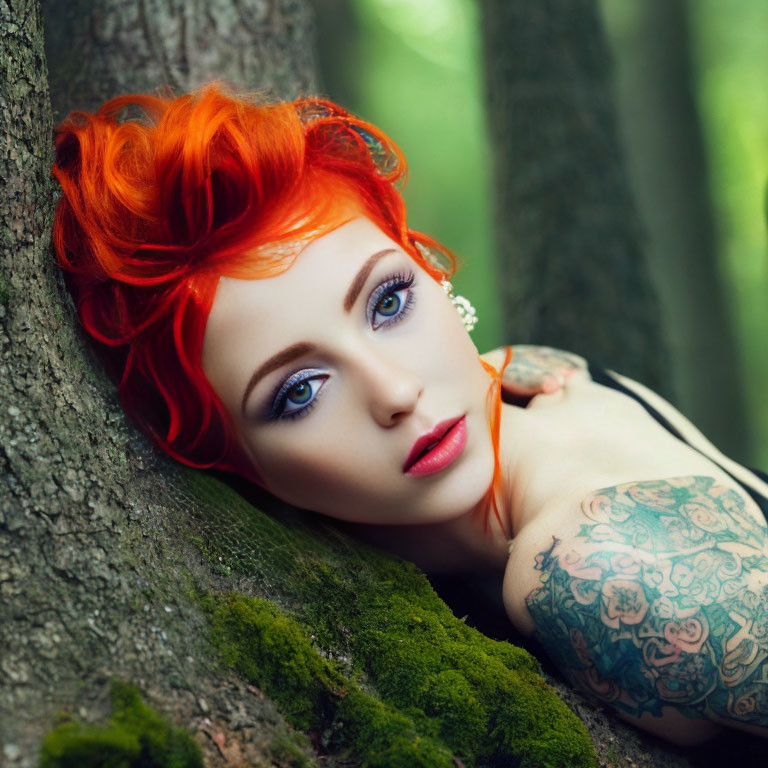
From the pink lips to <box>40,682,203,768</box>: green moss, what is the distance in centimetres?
87

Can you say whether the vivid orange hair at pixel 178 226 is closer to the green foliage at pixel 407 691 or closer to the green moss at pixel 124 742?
the green foliage at pixel 407 691

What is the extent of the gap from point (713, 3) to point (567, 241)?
473 cm

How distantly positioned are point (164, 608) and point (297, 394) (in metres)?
0.63

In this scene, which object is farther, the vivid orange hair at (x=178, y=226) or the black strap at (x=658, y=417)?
the black strap at (x=658, y=417)

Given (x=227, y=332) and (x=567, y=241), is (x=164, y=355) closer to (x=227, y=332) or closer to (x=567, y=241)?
(x=227, y=332)

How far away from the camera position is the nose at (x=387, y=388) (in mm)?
1953

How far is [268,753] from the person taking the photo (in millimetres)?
1531

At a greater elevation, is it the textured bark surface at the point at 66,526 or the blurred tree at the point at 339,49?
the blurred tree at the point at 339,49

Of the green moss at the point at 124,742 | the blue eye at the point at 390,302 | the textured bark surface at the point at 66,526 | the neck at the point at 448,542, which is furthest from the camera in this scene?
the neck at the point at 448,542

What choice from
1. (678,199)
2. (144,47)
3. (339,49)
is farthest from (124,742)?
(339,49)

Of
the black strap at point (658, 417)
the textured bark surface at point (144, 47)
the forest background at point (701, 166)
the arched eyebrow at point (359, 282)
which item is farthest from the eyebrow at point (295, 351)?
the forest background at point (701, 166)

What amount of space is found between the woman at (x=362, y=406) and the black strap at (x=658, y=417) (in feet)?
0.10

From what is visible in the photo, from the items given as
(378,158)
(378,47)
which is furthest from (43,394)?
(378,47)

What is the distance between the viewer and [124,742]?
1.33 metres
